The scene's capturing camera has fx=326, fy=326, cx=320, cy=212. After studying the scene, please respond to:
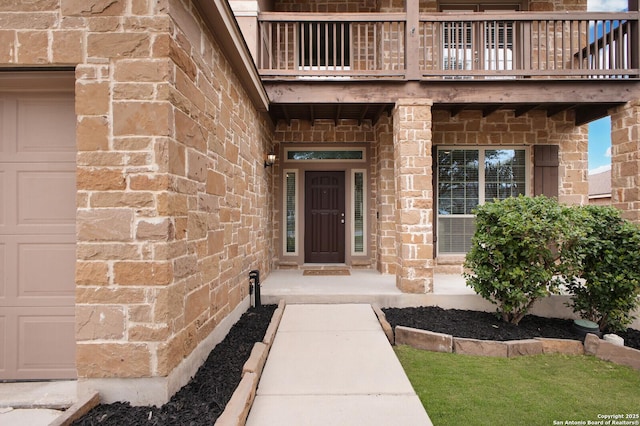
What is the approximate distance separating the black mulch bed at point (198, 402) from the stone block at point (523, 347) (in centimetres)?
263

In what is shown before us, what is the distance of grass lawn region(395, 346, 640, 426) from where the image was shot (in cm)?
236

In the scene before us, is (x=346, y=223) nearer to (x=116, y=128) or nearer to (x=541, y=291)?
(x=541, y=291)

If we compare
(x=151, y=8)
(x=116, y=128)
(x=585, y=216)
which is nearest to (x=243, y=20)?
(x=151, y=8)

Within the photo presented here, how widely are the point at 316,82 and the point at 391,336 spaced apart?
11.8 feet

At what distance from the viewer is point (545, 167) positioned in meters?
6.14

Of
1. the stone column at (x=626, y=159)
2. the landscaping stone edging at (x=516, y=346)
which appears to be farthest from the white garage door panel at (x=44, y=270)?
the stone column at (x=626, y=159)

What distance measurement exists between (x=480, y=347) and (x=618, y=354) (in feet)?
4.33

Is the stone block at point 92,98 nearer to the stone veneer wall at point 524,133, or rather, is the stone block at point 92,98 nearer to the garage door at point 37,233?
the garage door at point 37,233

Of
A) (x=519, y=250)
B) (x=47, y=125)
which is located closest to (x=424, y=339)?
(x=519, y=250)

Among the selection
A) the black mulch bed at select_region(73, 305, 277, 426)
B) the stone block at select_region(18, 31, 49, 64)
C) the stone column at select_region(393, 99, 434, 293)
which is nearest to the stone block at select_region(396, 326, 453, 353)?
the stone column at select_region(393, 99, 434, 293)

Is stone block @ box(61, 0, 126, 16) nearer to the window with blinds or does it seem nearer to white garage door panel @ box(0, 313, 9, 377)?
white garage door panel @ box(0, 313, 9, 377)

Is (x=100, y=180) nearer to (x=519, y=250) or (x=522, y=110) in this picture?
(x=519, y=250)

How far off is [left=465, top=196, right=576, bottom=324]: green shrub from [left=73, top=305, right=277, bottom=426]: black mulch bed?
2864 mm

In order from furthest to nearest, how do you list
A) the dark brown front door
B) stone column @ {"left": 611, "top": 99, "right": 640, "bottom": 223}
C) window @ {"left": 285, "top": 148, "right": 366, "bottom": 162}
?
the dark brown front door < window @ {"left": 285, "top": 148, "right": 366, "bottom": 162} < stone column @ {"left": 611, "top": 99, "right": 640, "bottom": 223}
